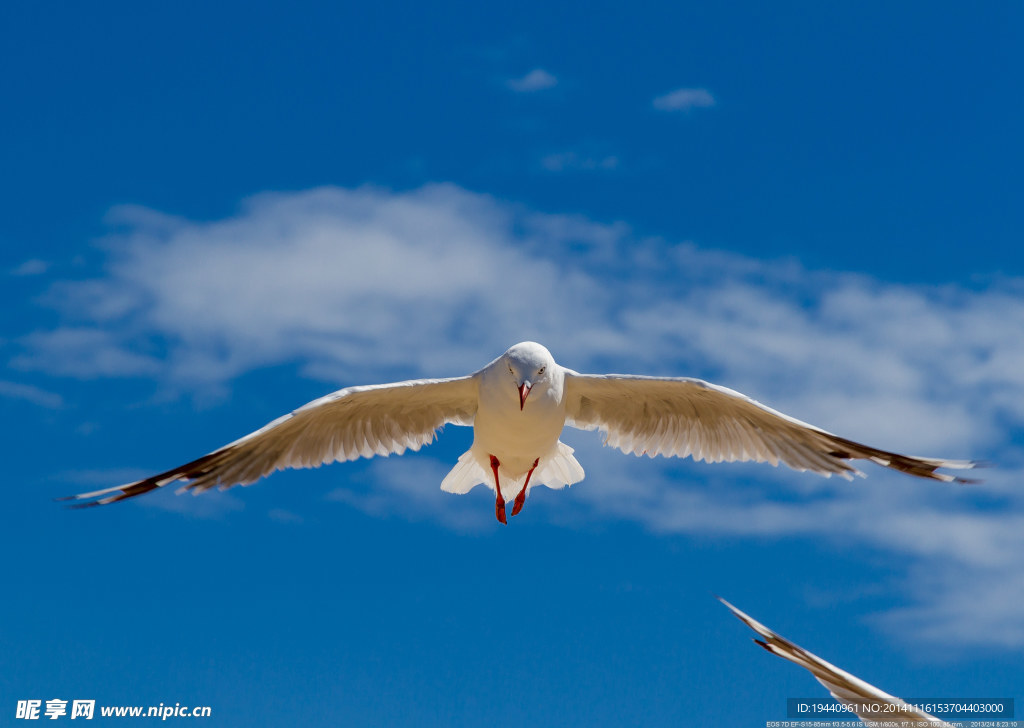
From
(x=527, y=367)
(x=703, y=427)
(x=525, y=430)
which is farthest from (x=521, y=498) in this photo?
(x=703, y=427)

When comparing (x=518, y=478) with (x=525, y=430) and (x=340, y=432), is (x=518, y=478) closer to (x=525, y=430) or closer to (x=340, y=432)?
(x=525, y=430)

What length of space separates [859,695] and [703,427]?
4.84m

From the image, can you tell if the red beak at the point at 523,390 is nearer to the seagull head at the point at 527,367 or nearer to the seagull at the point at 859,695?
the seagull head at the point at 527,367

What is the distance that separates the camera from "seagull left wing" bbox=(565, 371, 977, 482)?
33.7ft

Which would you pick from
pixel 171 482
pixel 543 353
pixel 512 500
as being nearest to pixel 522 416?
pixel 543 353

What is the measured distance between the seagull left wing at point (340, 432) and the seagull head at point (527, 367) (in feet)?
2.17

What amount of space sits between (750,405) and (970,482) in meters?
1.95

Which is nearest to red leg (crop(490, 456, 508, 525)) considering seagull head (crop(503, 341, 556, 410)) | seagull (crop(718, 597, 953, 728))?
seagull head (crop(503, 341, 556, 410))

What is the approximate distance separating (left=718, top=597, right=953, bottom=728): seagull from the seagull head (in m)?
3.48

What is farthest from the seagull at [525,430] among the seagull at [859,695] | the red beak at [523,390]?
the seagull at [859,695]

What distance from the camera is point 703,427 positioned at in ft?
36.3

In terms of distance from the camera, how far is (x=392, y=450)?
441 inches

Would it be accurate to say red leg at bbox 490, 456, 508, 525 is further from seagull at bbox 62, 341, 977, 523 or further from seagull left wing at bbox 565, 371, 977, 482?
seagull left wing at bbox 565, 371, 977, 482

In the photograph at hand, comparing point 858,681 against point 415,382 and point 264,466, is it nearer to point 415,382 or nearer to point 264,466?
point 415,382
